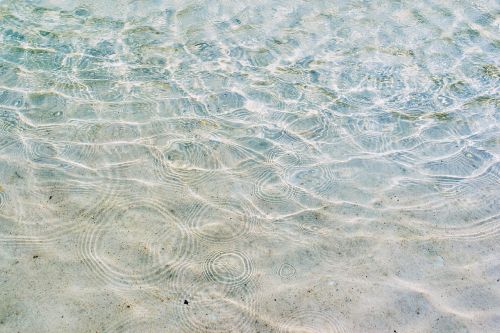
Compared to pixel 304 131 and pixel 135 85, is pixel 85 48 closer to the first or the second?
pixel 135 85

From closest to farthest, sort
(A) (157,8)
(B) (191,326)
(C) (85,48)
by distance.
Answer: (B) (191,326) → (C) (85,48) → (A) (157,8)

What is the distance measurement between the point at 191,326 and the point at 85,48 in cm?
358

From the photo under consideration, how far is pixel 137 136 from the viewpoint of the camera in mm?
3936

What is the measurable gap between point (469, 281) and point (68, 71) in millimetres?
4178

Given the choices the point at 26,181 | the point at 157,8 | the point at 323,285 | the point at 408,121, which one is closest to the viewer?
the point at 323,285

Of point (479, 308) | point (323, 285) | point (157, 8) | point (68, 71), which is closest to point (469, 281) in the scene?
point (479, 308)

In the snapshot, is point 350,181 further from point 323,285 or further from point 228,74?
point 228,74

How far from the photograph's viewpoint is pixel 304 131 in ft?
13.4

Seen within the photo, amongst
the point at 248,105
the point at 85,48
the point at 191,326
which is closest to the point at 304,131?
the point at 248,105

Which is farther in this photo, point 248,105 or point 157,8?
point 157,8

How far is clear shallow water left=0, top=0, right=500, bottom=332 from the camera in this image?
2.87 meters

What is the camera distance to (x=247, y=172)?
368 centimetres

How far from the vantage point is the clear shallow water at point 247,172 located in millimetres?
2865

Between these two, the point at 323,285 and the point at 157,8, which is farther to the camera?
the point at 157,8
